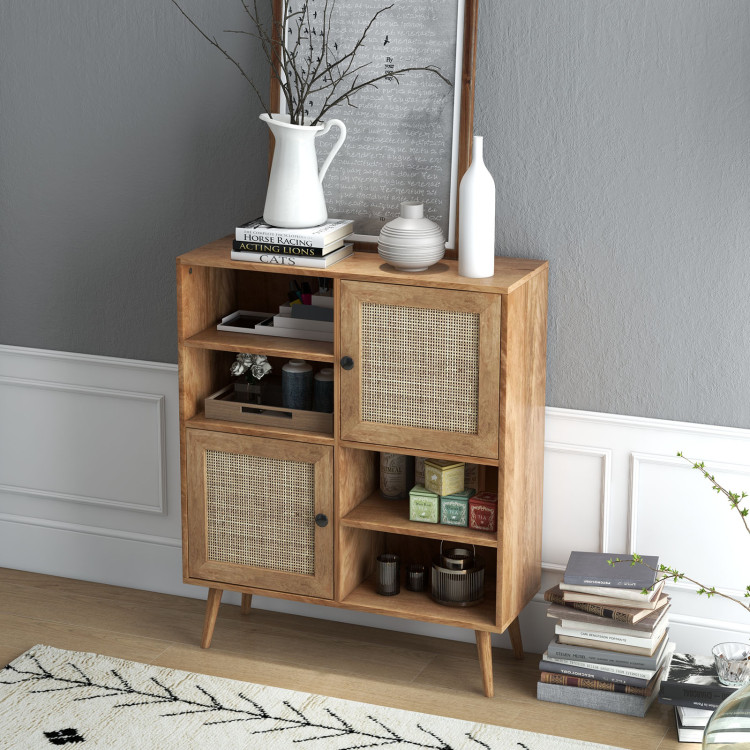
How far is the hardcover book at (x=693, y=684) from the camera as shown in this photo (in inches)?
102

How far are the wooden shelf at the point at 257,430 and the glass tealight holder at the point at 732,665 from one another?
1.04m

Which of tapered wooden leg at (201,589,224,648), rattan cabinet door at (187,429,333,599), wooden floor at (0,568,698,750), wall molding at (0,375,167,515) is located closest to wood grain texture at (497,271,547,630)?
wooden floor at (0,568,698,750)

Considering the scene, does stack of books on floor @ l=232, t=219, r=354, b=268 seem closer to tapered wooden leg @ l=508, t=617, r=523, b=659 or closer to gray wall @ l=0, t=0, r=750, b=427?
gray wall @ l=0, t=0, r=750, b=427

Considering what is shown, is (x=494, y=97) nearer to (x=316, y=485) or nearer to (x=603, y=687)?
(x=316, y=485)

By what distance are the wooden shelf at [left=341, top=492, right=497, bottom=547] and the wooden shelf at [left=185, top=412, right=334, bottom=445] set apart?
0.70 feet

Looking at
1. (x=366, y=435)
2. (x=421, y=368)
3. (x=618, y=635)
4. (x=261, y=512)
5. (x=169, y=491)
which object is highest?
(x=421, y=368)

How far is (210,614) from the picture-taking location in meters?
3.01

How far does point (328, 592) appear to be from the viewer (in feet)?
9.31

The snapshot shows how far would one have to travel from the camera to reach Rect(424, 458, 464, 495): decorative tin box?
2.75m

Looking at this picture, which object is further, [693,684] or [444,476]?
[444,476]

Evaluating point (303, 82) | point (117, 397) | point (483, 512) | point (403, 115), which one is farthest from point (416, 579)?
point (303, 82)

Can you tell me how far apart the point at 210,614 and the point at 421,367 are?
0.94 meters

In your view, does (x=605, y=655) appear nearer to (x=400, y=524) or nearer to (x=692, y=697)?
(x=692, y=697)

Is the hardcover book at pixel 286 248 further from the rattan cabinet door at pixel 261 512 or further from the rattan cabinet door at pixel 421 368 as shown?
the rattan cabinet door at pixel 261 512
